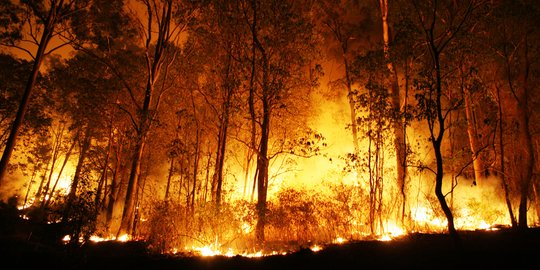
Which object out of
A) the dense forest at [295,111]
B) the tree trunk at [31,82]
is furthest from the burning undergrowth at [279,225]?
the tree trunk at [31,82]

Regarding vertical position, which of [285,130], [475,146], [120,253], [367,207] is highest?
[285,130]

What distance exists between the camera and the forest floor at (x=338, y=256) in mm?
6426

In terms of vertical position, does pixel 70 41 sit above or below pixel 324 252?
above

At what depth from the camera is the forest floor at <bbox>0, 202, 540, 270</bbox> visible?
21.1 feet

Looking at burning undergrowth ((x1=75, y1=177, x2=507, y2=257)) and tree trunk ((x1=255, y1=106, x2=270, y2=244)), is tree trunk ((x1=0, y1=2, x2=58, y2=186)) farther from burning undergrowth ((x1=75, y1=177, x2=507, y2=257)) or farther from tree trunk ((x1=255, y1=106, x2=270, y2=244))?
tree trunk ((x1=255, y1=106, x2=270, y2=244))

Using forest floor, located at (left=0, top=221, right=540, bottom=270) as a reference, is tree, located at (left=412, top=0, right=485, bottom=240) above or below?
above

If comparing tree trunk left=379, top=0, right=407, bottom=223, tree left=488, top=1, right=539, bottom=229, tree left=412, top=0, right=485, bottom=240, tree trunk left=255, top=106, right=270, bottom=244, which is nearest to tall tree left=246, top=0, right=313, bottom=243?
tree trunk left=255, top=106, right=270, bottom=244

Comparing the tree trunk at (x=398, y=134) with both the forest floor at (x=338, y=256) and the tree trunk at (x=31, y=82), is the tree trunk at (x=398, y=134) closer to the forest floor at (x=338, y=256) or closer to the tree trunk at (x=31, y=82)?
the forest floor at (x=338, y=256)

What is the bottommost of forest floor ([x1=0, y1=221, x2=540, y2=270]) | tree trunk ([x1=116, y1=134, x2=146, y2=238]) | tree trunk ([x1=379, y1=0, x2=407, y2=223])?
forest floor ([x1=0, y1=221, x2=540, y2=270])

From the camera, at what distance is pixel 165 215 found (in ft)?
30.2

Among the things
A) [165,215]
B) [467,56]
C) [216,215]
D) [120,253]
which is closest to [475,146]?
[467,56]

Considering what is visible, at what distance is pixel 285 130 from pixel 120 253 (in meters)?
8.65

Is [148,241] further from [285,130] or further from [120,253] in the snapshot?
[285,130]

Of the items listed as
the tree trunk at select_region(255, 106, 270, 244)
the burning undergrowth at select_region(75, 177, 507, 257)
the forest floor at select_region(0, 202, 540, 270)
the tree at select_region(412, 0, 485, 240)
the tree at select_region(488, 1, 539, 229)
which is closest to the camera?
the forest floor at select_region(0, 202, 540, 270)
